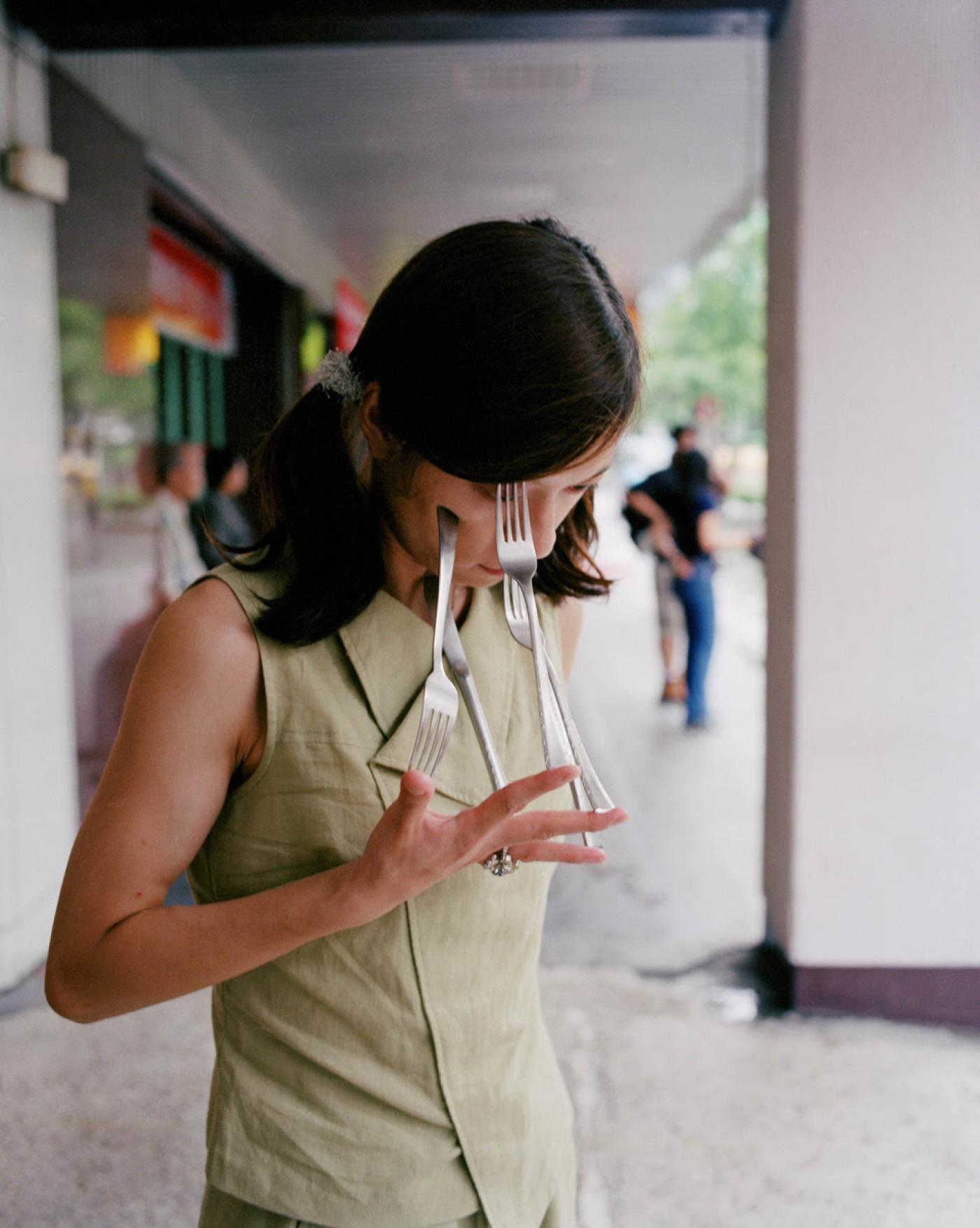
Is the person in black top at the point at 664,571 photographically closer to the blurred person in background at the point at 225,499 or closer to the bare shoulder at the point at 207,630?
the blurred person in background at the point at 225,499

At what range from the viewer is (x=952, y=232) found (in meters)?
2.46

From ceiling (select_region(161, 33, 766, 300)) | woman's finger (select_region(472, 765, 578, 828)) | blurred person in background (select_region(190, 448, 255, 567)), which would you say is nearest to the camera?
woman's finger (select_region(472, 765, 578, 828))

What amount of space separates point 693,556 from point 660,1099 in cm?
363

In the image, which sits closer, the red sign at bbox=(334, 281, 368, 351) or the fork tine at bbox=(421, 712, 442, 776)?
the fork tine at bbox=(421, 712, 442, 776)

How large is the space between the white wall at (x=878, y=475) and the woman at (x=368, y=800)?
74.3 inches

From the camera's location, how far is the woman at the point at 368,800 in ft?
2.17

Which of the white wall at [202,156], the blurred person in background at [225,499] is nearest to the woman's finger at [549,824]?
the white wall at [202,156]

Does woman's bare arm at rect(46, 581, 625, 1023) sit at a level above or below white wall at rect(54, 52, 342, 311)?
below

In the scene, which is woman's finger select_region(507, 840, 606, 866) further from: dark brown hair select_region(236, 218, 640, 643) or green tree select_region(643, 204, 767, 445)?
green tree select_region(643, 204, 767, 445)

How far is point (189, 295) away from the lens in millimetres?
5719

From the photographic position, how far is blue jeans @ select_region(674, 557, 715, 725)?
5.65 meters

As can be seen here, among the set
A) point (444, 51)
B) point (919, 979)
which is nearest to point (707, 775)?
point (919, 979)

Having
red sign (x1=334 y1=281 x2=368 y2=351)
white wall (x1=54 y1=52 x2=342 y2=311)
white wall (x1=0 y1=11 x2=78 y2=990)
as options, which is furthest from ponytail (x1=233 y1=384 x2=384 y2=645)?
red sign (x1=334 y1=281 x2=368 y2=351)

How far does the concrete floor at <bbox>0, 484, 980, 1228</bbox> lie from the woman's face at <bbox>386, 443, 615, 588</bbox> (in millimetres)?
691
